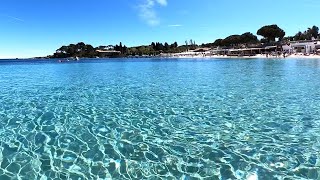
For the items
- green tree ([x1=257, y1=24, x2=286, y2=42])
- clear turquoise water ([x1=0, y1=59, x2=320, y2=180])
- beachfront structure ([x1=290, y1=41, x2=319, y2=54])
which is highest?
green tree ([x1=257, y1=24, x2=286, y2=42])

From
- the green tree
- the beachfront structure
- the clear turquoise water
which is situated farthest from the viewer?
the green tree

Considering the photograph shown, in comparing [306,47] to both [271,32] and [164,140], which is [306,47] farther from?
[164,140]

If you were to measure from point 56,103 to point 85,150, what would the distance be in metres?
8.79

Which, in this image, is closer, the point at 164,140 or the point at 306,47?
the point at 164,140

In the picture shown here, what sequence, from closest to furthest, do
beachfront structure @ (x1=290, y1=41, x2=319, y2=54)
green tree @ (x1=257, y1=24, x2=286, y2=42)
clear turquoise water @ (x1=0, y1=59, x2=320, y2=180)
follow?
clear turquoise water @ (x1=0, y1=59, x2=320, y2=180) → beachfront structure @ (x1=290, y1=41, x2=319, y2=54) → green tree @ (x1=257, y1=24, x2=286, y2=42)

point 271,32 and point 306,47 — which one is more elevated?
point 271,32

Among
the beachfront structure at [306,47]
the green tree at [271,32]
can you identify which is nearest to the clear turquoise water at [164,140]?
the beachfront structure at [306,47]

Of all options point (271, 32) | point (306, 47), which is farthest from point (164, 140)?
point (271, 32)

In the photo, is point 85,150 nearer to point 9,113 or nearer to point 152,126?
point 152,126

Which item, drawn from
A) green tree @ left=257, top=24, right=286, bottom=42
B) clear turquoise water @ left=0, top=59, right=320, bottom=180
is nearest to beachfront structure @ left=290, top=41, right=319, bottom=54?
green tree @ left=257, top=24, right=286, bottom=42

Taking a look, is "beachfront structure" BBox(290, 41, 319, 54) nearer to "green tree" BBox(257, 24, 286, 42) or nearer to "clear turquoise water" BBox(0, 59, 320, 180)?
"green tree" BBox(257, 24, 286, 42)

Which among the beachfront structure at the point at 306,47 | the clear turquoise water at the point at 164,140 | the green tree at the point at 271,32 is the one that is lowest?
the clear turquoise water at the point at 164,140

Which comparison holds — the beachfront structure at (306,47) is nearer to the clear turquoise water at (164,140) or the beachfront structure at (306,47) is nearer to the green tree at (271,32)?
the green tree at (271,32)

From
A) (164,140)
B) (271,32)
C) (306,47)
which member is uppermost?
(271,32)
